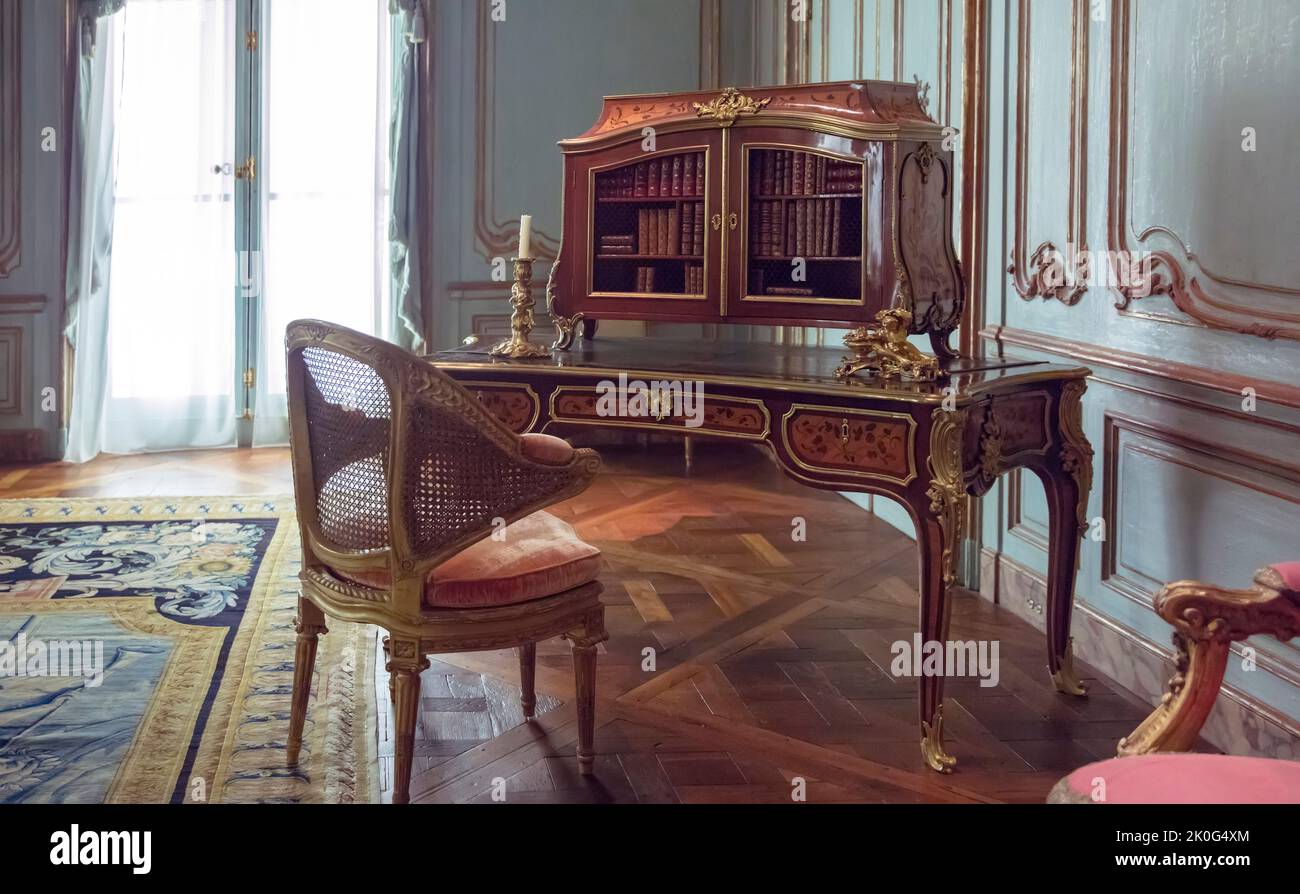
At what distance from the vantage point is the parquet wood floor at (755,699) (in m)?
2.84

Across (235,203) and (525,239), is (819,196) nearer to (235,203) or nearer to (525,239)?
(525,239)

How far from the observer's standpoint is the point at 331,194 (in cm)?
712

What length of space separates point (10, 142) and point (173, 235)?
2.87 feet

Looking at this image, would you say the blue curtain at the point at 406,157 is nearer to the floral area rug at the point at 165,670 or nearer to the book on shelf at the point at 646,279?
the floral area rug at the point at 165,670

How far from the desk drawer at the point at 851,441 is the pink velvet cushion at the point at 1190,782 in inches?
54.2

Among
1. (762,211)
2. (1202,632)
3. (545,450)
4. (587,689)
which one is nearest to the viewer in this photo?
(1202,632)

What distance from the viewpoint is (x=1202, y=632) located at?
181 centimetres

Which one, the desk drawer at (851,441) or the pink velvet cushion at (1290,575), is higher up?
the desk drawer at (851,441)

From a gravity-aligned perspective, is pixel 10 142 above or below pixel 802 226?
above

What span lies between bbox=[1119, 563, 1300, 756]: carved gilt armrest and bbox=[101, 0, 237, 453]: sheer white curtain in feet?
19.9

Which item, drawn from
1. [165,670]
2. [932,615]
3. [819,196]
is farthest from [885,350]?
[165,670]

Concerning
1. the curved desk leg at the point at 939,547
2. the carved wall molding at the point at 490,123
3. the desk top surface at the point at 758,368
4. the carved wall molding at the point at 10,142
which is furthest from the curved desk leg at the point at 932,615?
the carved wall molding at the point at 10,142
